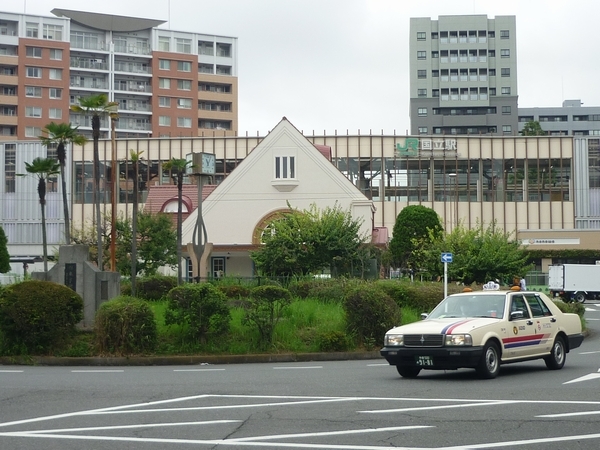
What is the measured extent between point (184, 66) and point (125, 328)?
8924 centimetres

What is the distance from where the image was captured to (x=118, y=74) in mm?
104188

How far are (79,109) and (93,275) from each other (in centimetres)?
907

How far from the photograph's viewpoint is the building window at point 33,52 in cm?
9791

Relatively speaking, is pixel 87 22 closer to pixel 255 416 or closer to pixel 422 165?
pixel 422 165

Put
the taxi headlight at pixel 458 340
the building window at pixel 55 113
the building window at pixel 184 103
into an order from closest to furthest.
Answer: the taxi headlight at pixel 458 340, the building window at pixel 55 113, the building window at pixel 184 103

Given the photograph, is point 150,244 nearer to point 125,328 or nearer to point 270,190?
point 270,190

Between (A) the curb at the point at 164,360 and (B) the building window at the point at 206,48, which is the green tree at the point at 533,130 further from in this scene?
(A) the curb at the point at 164,360

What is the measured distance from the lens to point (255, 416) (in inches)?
412

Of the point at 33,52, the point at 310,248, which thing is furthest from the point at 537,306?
the point at 33,52

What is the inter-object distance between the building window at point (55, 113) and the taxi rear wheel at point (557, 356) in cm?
8988

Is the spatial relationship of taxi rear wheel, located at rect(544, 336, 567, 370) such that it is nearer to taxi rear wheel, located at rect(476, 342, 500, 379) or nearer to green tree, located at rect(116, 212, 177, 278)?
taxi rear wheel, located at rect(476, 342, 500, 379)

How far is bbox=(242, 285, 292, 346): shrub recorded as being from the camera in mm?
21531

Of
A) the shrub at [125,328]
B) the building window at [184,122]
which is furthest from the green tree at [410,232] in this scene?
the building window at [184,122]

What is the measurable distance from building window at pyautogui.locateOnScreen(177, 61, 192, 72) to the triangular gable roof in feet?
184
